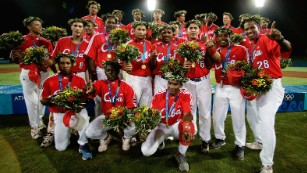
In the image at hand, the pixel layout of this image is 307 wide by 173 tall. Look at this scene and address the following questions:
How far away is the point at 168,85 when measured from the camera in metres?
4.62

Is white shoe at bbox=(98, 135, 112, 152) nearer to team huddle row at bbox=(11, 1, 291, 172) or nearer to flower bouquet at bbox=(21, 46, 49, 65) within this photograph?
team huddle row at bbox=(11, 1, 291, 172)

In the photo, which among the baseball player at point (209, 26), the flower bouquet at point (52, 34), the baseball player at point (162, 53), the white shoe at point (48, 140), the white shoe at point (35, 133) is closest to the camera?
the white shoe at point (48, 140)

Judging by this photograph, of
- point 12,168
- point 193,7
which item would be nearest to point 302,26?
point 193,7

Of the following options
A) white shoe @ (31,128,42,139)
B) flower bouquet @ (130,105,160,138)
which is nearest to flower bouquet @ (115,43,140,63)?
flower bouquet @ (130,105,160,138)

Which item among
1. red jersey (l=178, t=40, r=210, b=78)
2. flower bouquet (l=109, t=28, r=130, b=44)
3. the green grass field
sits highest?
flower bouquet (l=109, t=28, r=130, b=44)

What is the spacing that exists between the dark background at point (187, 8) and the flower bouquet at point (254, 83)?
986 inches

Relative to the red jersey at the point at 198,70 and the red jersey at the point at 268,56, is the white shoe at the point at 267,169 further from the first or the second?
the red jersey at the point at 198,70

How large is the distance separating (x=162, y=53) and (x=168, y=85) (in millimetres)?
1201

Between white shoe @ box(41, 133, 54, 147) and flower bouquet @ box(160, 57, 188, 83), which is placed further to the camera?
white shoe @ box(41, 133, 54, 147)

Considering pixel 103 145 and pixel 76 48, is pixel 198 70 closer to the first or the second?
pixel 103 145

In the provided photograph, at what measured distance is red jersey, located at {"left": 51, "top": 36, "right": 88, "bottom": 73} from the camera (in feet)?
18.5

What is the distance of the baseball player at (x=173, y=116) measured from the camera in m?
4.42

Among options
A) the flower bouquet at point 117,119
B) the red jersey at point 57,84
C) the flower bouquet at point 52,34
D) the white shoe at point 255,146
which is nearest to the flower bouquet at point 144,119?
the flower bouquet at point 117,119

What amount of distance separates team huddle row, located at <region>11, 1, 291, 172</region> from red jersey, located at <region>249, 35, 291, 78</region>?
2 centimetres
